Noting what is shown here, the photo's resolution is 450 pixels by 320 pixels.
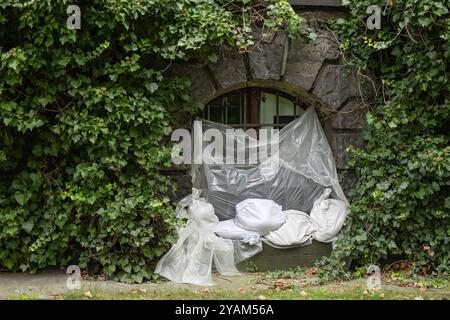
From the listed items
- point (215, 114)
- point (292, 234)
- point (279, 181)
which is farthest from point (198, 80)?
point (292, 234)

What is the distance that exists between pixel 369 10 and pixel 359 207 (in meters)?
2.15

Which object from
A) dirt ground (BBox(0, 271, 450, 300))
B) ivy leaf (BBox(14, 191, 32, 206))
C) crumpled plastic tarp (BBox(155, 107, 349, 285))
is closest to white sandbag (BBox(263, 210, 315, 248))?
crumpled plastic tarp (BBox(155, 107, 349, 285))

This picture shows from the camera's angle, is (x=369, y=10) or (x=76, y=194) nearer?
(x=76, y=194)

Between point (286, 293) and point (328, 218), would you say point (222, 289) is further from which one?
point (328, 218)

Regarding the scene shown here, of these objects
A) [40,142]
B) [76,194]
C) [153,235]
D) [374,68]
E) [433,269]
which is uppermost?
[374,68]

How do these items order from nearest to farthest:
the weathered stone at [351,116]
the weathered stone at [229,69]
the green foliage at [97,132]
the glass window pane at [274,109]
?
the green foliage at [97,132] → the weathered stone at [229,69] → the weathered stone at [351,116] → the glass window pane at [274,109]

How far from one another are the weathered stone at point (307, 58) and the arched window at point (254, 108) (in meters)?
0.45

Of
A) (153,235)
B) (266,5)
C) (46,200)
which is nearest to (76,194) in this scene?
(46,200)

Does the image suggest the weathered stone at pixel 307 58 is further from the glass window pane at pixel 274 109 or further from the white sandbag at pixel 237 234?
the white sandbag at pixel 237 234

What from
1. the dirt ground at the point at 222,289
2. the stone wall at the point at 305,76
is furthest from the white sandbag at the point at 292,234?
the stone wall at the point at 305,76

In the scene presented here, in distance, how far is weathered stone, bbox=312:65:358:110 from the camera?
681 centimetres

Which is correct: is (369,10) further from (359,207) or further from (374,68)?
(359,207)

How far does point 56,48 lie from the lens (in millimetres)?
5723

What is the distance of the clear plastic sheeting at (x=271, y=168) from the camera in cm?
687
